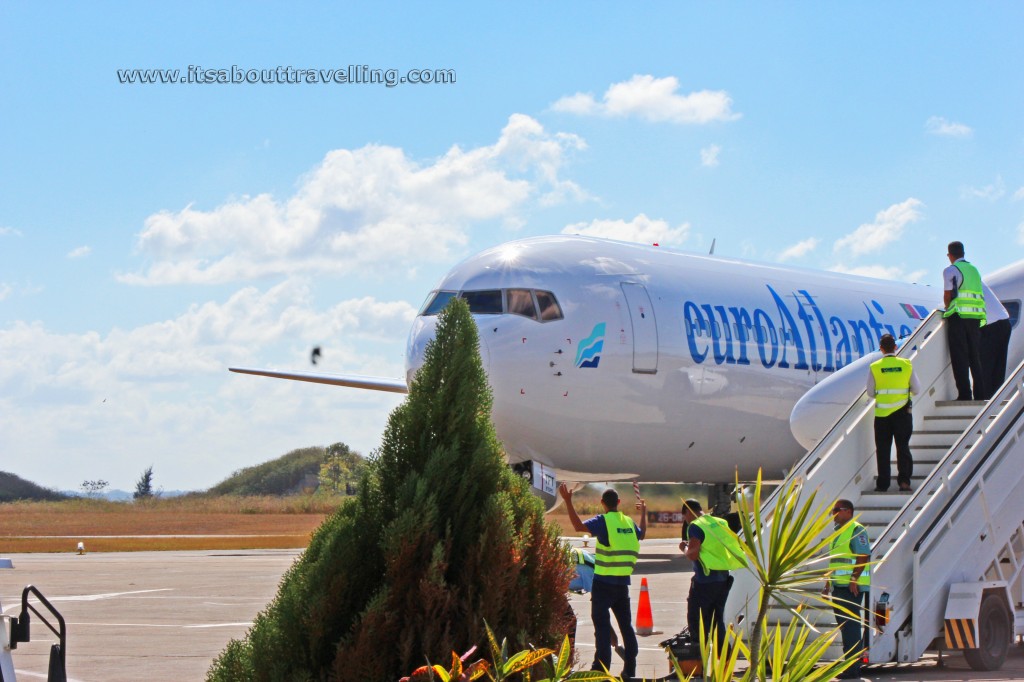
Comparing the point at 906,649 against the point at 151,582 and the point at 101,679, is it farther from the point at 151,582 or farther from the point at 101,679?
the point at 151,582

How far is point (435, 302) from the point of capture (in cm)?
1800

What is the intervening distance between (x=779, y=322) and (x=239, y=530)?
27979mm

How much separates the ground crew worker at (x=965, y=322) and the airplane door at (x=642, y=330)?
553 cm

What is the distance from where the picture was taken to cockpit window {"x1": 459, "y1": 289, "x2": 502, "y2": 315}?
17219 mm

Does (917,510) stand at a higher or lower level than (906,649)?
higher

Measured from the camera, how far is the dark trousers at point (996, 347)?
1296 cm

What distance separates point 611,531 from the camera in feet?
30.7

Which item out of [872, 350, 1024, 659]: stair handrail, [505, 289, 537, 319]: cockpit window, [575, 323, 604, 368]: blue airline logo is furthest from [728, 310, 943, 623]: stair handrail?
[505, 289, 537, 319]: cockpit window

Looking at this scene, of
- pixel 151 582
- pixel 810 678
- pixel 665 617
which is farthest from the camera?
pixel 151 582

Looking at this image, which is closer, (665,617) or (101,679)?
(101,679)

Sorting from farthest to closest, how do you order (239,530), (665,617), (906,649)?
(239,530), (665,617), (906,649)

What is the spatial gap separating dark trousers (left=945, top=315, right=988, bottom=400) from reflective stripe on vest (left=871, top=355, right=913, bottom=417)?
1.27 meters

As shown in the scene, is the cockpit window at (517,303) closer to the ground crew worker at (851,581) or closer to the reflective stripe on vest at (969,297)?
the reflective stripe on vest at (969,297)

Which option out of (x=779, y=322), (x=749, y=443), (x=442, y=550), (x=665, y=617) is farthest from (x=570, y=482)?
(x=442, y=550)
